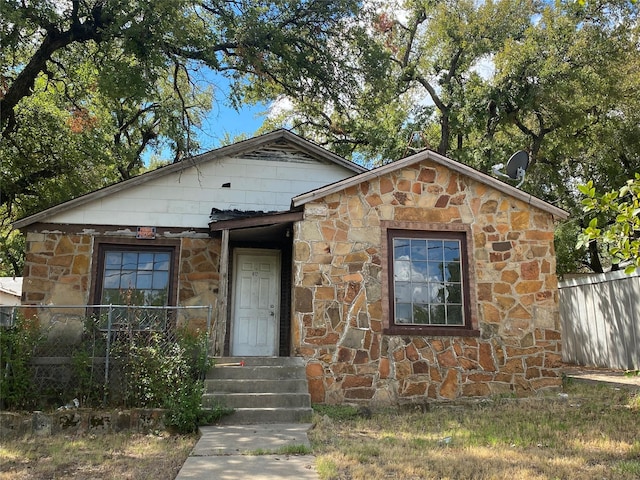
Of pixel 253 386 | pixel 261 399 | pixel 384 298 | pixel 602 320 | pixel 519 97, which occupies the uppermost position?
pixel 519 97

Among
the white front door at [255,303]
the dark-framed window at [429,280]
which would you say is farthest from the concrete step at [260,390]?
the white front door at [255,303]

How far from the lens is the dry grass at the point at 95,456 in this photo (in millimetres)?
5191

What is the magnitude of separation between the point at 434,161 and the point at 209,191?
14.9ft

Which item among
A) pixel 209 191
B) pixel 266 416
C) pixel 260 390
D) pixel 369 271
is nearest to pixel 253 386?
pixel 260 390

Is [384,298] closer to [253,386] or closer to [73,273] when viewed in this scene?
[253,386]

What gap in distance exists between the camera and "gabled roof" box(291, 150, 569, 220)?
8875 millimetres

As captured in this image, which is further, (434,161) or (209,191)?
(209,191)

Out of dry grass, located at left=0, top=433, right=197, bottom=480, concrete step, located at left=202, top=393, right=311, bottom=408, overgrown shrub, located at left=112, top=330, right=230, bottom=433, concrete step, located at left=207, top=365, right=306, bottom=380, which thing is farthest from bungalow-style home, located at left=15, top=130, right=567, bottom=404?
dry grass, located at left=0, top=433, right=197, bottom=480

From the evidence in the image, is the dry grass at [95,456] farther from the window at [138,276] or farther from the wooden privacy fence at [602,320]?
the wooden privacy fence at [602,320]

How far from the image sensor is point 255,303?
10984 millimetres

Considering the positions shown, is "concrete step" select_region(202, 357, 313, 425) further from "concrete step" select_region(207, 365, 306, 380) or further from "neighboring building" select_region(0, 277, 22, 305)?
"neighboring building" select_region(0, 277, 22, 305)

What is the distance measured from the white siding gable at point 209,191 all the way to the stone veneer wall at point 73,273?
0.39m

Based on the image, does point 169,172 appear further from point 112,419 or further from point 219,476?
point 219,476

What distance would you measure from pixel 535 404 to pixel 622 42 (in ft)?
44.8
